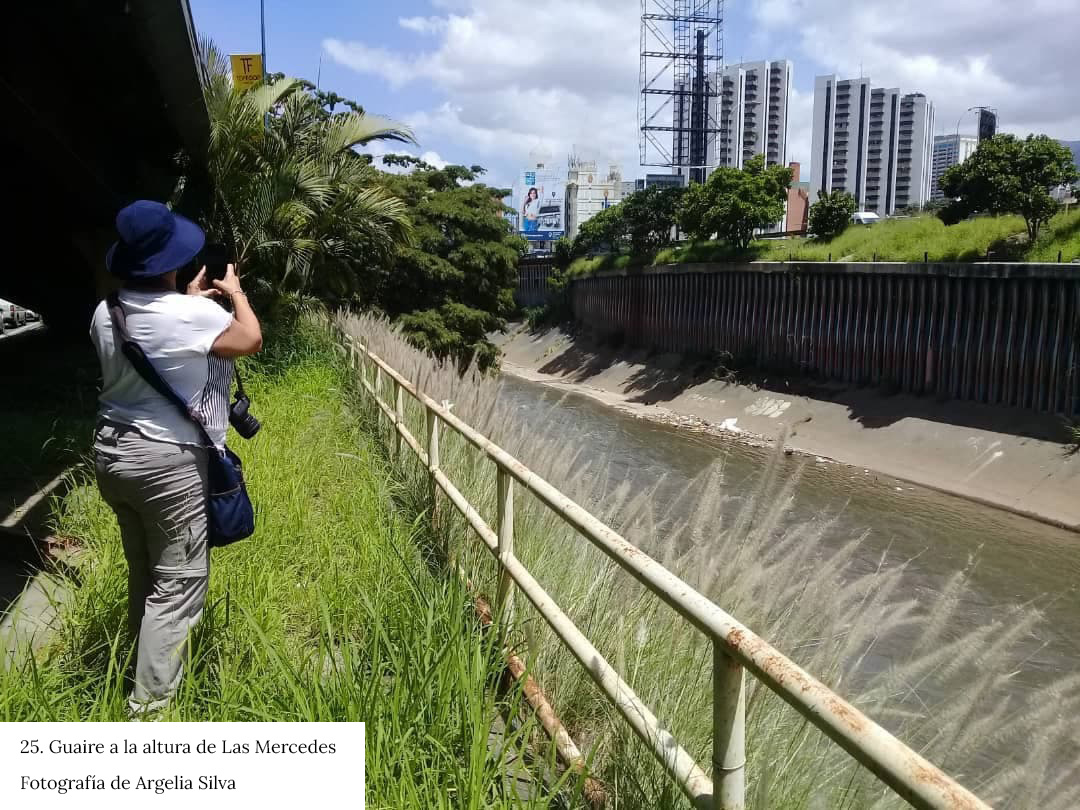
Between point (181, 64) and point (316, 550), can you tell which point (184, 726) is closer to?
point (316, 550)

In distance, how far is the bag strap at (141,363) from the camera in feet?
8.77

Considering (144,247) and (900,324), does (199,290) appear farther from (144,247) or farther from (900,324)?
(900,324)

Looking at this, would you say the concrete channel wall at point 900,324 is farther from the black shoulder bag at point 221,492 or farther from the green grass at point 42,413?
the black shoulder bag at point 221,492

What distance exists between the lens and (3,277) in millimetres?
14164

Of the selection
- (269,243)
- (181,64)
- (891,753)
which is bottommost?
(891,753)

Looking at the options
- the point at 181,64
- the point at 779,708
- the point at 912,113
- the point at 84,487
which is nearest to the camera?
the point at 779,708

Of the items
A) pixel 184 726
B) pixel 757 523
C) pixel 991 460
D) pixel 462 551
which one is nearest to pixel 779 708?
pixel 757 523

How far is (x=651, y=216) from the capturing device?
110 ft

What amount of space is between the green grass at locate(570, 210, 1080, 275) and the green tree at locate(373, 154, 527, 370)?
7.31 meters

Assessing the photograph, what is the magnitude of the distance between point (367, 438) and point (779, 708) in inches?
203

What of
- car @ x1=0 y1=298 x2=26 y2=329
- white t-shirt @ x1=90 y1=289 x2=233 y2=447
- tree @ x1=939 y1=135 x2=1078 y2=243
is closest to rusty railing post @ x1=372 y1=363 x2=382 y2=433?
white t-shirt @ x1=90 y1=289 x2=233 y2=447

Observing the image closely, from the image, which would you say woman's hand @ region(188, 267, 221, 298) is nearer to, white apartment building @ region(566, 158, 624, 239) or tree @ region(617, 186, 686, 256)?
tree @ region(617, 186, 686, 256)

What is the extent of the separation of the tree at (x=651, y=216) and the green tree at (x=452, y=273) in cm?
1104

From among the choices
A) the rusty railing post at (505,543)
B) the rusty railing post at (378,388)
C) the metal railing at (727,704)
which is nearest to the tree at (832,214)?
the rusty railing post at (378,388)
